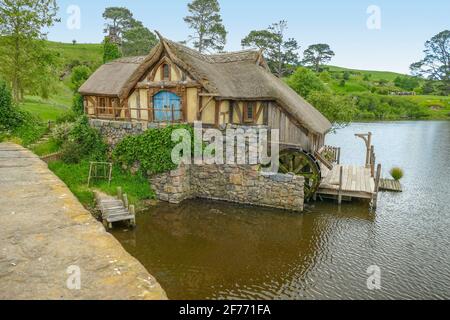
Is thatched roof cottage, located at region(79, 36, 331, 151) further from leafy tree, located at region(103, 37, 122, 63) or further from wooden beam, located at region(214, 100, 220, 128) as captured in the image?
leafy tree, located at region(103, 37, 122, 63)

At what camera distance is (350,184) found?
18438 millimetres

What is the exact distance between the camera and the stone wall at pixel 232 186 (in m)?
16.3

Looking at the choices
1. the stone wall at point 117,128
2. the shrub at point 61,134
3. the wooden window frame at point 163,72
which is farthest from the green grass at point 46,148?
the wooden window frame at point 163,72

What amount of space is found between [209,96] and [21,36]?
17060 mm

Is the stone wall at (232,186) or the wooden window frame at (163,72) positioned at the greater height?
the wooden window frame at (163,72)

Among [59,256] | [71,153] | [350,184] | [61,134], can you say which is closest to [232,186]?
[350,184]

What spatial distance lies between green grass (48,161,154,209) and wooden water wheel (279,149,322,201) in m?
7.81

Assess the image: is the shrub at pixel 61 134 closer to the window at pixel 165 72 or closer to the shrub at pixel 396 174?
the window at pixel 165 72

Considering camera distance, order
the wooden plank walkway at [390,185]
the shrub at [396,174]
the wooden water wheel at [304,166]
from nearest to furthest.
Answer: the wooden water wheel at [304,166] < the wooden plank walkway at [390,185] < the shrub at [396,174]

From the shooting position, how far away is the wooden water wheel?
57.3 ft

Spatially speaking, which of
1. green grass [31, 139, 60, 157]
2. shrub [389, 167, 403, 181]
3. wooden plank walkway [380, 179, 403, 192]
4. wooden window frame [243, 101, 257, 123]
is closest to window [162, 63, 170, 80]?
wooden window frame [243, 101, 257, 123]

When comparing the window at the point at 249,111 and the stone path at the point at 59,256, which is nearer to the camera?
the stone path at the point at 59,256

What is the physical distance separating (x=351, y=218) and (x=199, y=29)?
35797 millimetres
